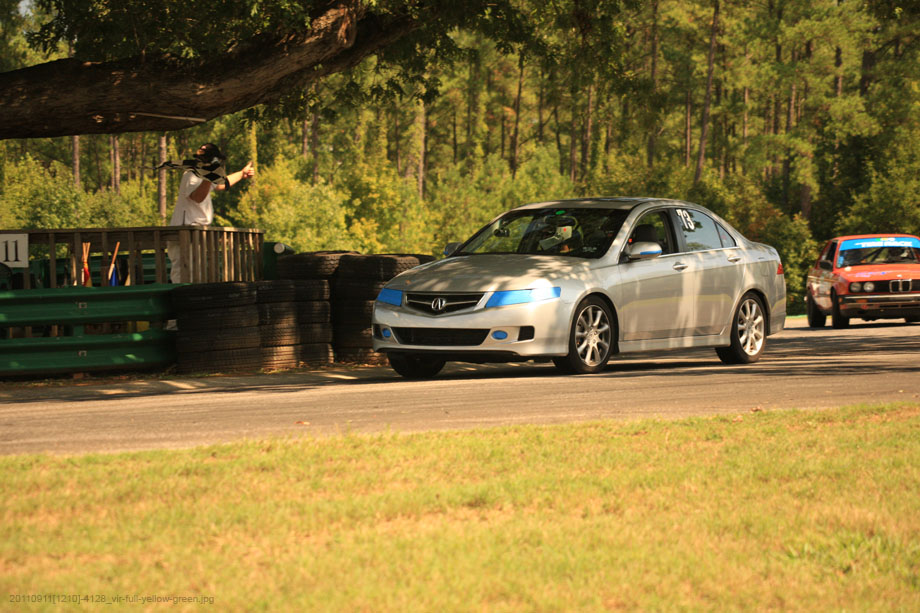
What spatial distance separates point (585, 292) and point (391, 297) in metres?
1.83

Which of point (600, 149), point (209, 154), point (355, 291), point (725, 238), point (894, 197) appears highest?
point (600, 149)

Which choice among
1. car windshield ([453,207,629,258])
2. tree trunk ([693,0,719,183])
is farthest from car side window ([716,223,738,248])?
tree trunk ([693,0,719,183])

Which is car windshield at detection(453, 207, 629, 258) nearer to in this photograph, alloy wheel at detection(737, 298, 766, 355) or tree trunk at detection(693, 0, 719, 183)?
alloy wheel at detection(737, 298, 766, 355)

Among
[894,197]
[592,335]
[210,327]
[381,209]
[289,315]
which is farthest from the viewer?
[381,209]

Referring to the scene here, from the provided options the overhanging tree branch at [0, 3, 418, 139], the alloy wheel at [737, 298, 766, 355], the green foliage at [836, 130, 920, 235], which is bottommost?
the alloy wheel at [737, 298, 766, 355]

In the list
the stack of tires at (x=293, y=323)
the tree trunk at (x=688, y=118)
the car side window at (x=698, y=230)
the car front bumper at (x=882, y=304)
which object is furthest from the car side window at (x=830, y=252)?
the tree trunk at (x=688, y=118)

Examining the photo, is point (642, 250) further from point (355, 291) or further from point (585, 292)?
point (355, 291)

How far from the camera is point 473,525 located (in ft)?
15.4

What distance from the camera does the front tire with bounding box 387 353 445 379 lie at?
37.5 feet

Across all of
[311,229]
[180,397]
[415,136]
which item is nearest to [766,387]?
[180,397]

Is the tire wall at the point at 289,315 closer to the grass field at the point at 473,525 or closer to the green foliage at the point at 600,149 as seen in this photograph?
the grass field at the point at 473,525

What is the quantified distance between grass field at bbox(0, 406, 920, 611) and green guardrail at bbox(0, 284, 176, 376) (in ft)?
19.3

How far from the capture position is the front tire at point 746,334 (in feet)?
42.0

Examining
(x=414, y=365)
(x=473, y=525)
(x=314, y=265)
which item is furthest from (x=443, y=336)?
(x=473, y=525)
